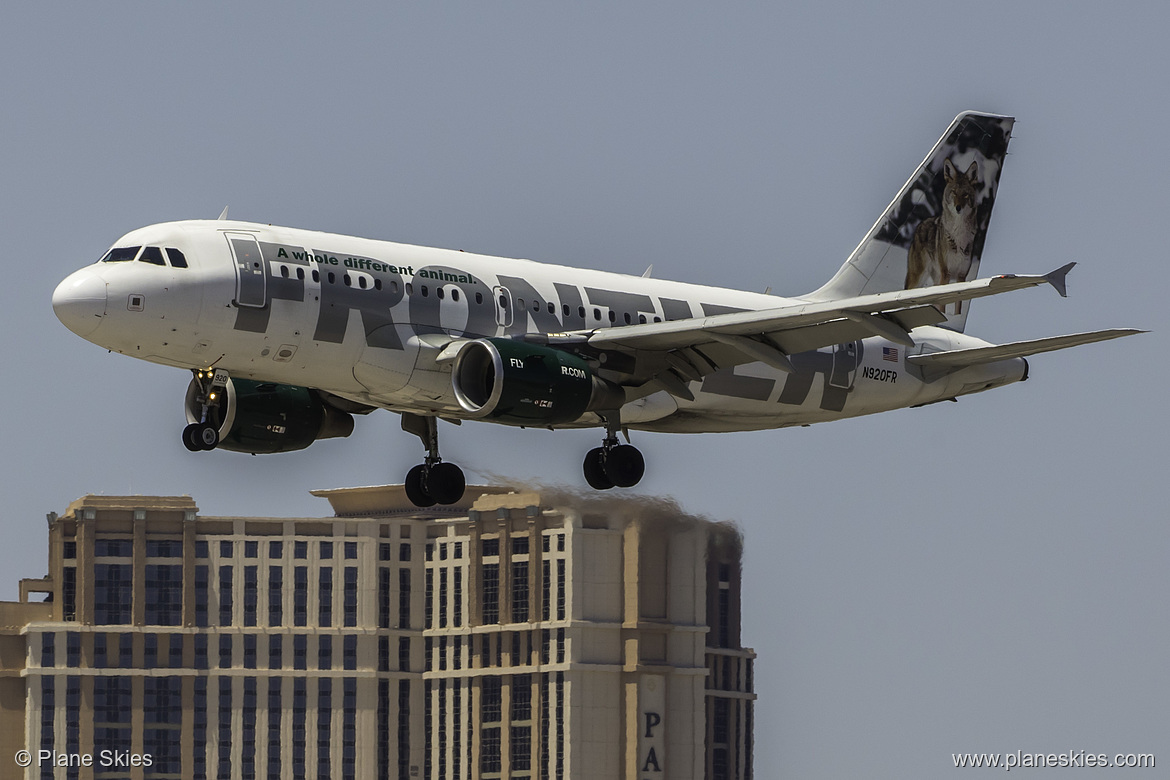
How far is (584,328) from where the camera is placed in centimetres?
5334

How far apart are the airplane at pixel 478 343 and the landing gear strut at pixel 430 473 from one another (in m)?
0.05

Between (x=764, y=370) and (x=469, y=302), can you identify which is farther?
(x=764, y=370)

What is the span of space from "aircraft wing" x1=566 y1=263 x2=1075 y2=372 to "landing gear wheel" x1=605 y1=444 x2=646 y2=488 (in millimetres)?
2899

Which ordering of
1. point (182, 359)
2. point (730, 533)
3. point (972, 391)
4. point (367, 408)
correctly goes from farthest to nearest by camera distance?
point (730, 533), point (972, 391), point (367, 408), point (182, 359)

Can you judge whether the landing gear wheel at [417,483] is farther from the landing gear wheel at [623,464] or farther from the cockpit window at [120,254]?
the cockpit window at [120,254]

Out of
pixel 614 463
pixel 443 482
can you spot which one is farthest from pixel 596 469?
pixel 443 482

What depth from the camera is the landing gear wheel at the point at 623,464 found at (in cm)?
5419

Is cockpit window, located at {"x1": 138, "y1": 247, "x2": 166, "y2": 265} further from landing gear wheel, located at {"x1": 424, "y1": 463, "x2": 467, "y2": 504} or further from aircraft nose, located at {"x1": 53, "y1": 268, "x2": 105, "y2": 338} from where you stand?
landing gear wheel, located at {"x1": 424, "y1": 463, "x2": 467, "y2": 504}

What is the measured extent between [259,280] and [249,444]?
6825mm

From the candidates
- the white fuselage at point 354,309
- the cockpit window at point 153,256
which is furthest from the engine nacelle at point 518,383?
the cockpit window at point 153,256

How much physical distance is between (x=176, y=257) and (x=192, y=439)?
16.6 feet

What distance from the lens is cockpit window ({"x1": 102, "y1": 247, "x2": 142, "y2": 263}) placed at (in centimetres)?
4814

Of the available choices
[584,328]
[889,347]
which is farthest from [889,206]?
[584,328]

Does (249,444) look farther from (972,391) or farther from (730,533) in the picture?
(730,533)
